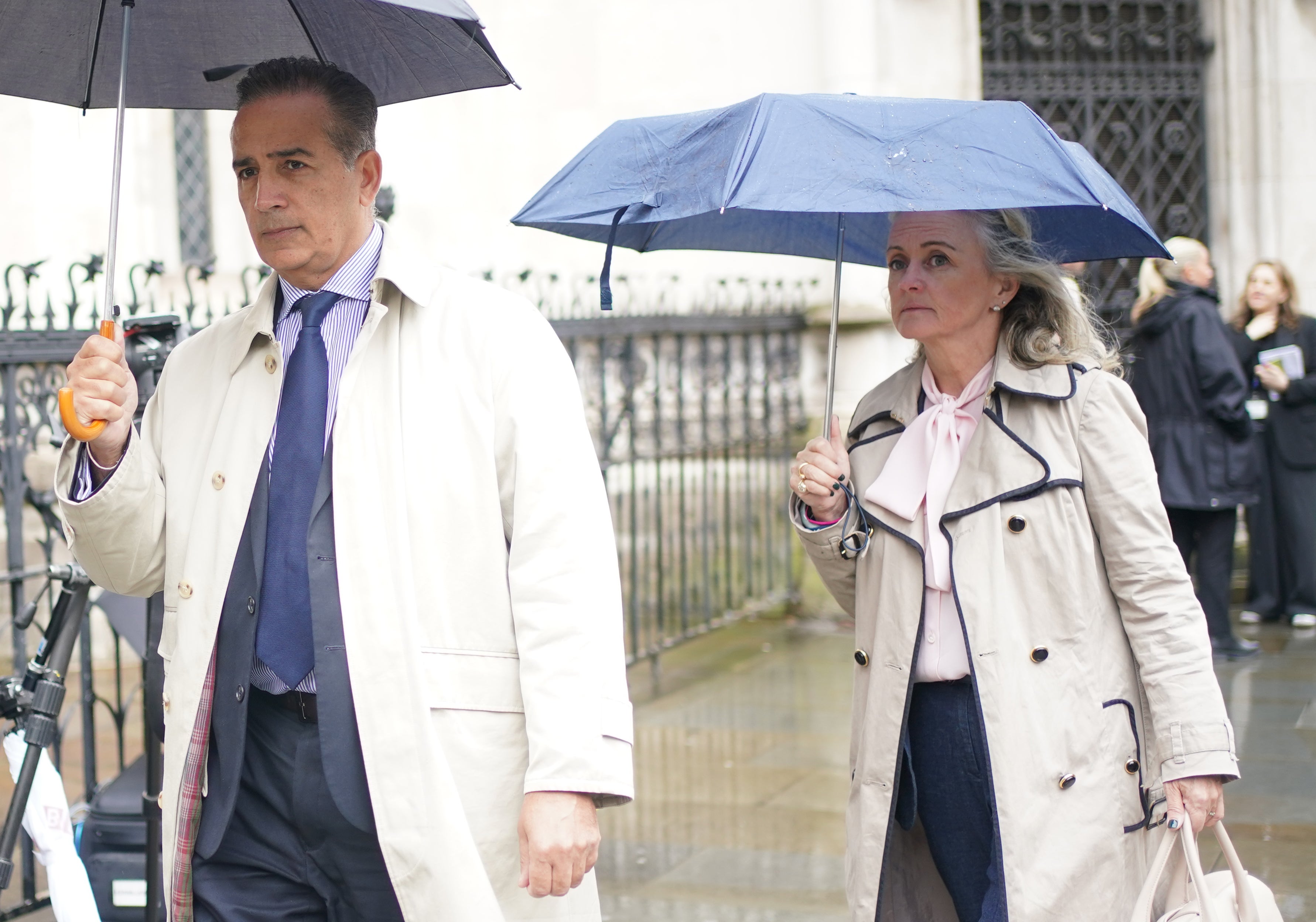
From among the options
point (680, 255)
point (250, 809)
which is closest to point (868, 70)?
point (680, 255)

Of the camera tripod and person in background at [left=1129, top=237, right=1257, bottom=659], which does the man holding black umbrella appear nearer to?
the camera tripod

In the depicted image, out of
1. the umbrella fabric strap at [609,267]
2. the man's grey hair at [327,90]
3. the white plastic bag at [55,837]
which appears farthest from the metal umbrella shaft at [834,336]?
the white plastic bag at [55,837]

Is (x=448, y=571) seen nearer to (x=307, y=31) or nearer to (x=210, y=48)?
(x=307, y=31)

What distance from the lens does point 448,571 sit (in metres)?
2.35

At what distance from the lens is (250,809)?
245cm

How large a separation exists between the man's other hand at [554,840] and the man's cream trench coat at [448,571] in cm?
3

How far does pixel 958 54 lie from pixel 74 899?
824 cm

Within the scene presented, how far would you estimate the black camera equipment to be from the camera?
3328 mm

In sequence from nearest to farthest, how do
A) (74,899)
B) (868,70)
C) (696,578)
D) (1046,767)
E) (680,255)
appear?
(1046,767) < (74,899) < (696,578) < (868,70) < (680,255)

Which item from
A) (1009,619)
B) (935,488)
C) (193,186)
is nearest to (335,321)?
(935,488)

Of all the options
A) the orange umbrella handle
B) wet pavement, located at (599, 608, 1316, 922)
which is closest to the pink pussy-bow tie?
the orange umbrella handle

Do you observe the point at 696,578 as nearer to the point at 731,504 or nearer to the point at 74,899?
the point at 731,504

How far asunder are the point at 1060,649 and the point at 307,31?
5.84 feet

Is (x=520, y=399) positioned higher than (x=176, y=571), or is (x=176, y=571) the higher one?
(x=520, y=399)
